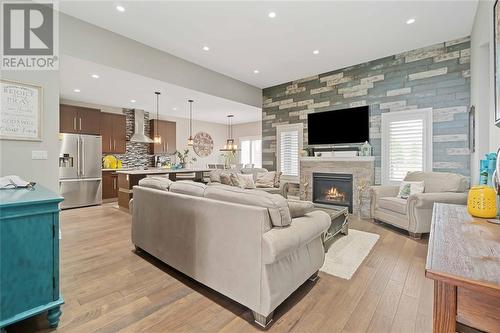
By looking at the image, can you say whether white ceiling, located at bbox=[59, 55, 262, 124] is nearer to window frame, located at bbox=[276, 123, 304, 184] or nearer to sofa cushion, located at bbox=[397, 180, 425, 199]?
window frame, located at bbox=[276, 123, 304, 184]

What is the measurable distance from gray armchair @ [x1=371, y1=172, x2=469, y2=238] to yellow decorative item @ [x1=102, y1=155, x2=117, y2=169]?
22.7 feet

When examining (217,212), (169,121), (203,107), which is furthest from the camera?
(169,121)

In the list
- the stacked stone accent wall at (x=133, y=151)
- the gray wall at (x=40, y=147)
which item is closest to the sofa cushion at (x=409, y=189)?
the gray wall at (x=40, y=147)

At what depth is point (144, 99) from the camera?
6.06m

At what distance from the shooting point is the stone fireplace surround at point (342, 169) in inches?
187

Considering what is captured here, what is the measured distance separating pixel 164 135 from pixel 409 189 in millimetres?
7218

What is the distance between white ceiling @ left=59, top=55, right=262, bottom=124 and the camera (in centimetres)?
395

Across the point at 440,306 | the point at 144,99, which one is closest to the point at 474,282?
the point at 440,306

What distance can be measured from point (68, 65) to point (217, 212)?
12.4ft

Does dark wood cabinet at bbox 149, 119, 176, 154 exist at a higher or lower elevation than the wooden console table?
higher

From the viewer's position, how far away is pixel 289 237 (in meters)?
1.67

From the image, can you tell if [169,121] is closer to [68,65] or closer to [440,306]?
[68,65]

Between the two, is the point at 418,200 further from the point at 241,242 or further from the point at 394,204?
the point at 241,242

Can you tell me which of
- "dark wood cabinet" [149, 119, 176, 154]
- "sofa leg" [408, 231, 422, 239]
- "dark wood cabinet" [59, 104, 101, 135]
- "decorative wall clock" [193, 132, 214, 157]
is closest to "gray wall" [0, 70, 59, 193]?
"dark wood cabinet" [59, 104, 101, 135]
